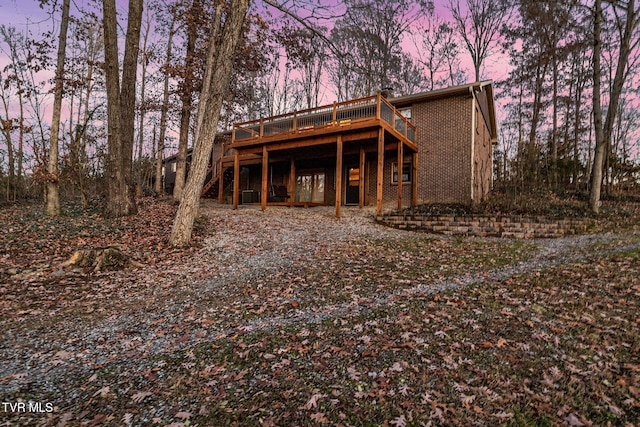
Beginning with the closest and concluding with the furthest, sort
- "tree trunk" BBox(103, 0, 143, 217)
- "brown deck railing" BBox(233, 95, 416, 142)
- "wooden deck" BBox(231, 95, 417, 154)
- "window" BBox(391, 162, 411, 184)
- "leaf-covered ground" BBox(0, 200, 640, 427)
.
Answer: "leaf-covered ground" BBox(0, 200, 640, 427)
"tree trunk" BBox(103, 0, 143, 217)
"wooden deck" BBox(231, 95, 417, 154)
"brown deck railing" BBox(233, 95, 416, 142)
"window" BBox(391, 162, 411, 184)

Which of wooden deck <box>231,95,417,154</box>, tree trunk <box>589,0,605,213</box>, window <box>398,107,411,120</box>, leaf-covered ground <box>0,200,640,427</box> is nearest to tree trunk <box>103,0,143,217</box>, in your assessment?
leaf-covered ground <box>0,200,640,427</box>

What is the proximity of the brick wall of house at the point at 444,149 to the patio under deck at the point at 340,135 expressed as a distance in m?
0.58

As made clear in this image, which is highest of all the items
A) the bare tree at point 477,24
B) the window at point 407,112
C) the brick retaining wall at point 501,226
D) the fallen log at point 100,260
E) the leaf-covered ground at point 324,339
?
the bare tree at point 477,24

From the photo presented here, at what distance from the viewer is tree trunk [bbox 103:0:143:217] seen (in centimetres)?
914

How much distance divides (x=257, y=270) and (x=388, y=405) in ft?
13.1

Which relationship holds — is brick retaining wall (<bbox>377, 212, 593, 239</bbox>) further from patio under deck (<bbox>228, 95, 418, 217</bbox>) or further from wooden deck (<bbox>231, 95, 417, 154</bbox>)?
wooden deck (<bbox>231, 95, 417, 154</bbox>)

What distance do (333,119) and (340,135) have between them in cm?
68

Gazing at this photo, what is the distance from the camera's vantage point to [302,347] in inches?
124

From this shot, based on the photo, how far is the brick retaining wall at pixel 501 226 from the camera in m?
9.17

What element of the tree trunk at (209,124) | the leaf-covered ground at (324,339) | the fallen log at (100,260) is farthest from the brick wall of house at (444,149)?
the fallen log at (100,260)

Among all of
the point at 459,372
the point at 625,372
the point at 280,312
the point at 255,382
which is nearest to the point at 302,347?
the point at 255,382

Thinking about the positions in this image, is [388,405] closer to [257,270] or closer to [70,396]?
[70,396]

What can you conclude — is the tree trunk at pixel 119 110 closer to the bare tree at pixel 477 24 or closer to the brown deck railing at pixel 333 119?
the brown deck railing at pixel 333 119

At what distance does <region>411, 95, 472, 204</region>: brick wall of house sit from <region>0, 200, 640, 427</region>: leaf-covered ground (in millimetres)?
7496
